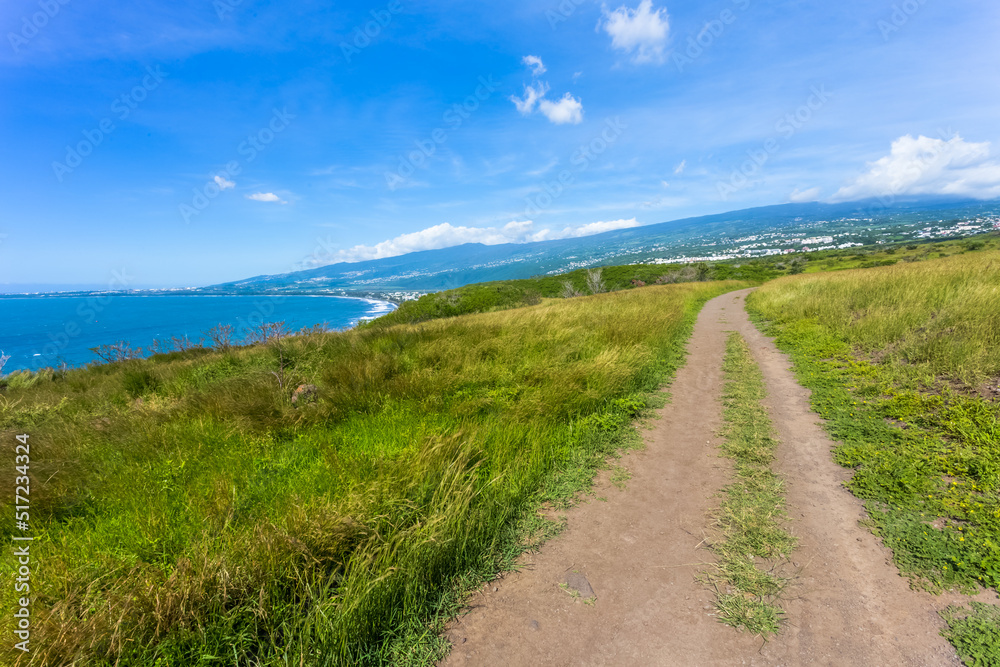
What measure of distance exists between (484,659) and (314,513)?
1594mm

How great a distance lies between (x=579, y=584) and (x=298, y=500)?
2396 millimetres

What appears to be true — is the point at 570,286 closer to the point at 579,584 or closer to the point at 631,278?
the point at 631,278

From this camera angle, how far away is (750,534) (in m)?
3.06

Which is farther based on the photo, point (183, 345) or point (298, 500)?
point (183, 345)

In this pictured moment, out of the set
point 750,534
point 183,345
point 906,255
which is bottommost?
point 906,255

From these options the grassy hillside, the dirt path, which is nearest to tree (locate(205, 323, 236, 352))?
the grassy hillside

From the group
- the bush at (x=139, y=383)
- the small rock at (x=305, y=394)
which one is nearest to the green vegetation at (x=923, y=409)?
the small rock at (x=305, y=394)

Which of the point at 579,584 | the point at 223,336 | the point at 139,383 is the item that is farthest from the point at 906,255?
the point at 139,383

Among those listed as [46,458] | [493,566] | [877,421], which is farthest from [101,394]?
[877,421]

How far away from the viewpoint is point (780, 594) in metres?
2.50

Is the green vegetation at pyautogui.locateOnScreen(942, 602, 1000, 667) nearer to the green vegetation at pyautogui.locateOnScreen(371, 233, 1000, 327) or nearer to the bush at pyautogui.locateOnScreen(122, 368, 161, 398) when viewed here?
the bush at pyautogui.locateOnScreen(122, 368, 161, 398)

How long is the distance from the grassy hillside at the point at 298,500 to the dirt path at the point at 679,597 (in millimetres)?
379

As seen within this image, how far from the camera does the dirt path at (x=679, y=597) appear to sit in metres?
2.18

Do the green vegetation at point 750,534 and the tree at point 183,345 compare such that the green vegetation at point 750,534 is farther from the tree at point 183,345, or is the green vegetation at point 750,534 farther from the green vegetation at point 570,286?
the green vegetation at point 570,286
